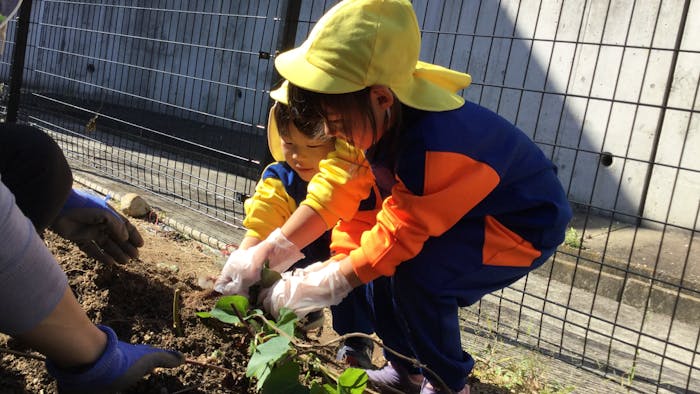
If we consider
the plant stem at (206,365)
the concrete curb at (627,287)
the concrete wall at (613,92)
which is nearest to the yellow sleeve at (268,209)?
the plant stem at (206,365)

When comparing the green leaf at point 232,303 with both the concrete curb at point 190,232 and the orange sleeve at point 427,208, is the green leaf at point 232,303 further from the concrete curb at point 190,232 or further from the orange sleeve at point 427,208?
the concrete curb at point 190,232

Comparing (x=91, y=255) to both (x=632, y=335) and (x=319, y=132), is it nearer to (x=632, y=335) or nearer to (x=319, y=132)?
(x=319, y=132)

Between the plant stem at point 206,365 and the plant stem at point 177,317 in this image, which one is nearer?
the plant stem at point 206,365

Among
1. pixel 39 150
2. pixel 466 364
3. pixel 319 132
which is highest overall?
pixel 319 132

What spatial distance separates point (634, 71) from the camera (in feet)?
17.6

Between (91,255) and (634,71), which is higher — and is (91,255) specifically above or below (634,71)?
below

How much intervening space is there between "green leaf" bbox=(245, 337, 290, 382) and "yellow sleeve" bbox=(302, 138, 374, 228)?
0.56m

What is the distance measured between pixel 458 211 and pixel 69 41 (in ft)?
24.1

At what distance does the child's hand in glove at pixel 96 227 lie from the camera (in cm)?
186

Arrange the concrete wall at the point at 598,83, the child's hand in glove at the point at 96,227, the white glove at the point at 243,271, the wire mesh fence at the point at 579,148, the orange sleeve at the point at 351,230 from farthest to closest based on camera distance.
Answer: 1. the concrete wall at the point at 598,83
2. the wire mesh fence at the point at 579,148
3. the orange sleeve at the point at 351,230
4. the white glove at the point at 243,271
5. the child's hand in glove at the point at 96,227

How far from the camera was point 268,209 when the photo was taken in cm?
236

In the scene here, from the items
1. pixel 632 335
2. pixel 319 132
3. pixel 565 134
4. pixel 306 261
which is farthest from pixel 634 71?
pixel 319 132

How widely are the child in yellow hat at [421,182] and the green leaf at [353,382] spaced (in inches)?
11.1

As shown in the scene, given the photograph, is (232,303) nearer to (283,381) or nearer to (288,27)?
(283,381)
